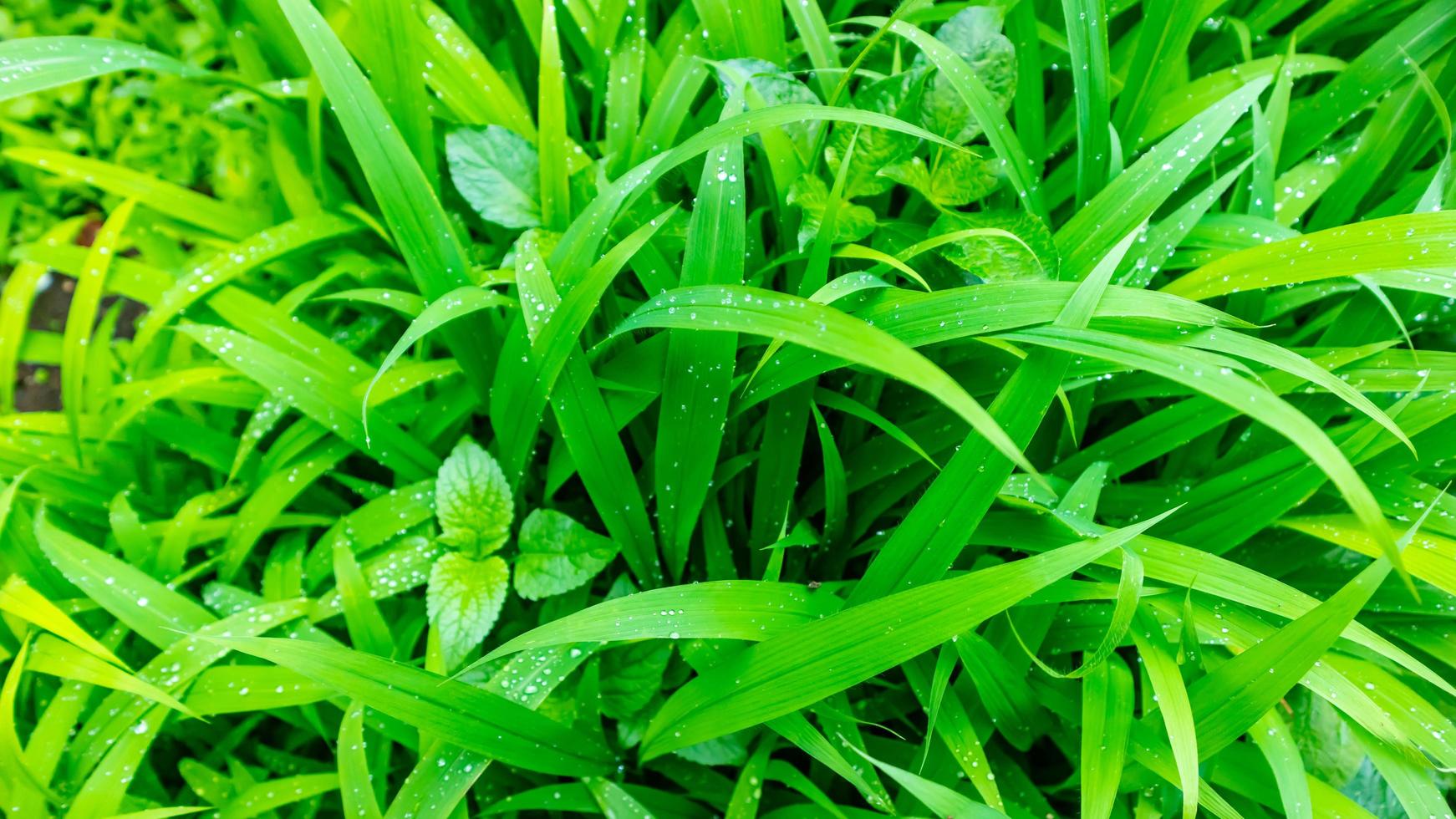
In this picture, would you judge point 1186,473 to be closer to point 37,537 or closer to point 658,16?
point 658,16

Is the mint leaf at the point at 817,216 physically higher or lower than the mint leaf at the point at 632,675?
higher

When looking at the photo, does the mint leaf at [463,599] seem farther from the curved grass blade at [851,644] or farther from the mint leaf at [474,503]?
the curved grass blade at [851,644]

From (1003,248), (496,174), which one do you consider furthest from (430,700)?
(1003,248)

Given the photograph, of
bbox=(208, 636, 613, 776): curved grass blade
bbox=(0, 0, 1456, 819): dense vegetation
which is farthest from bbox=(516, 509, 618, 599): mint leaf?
bbox=(208, 636, 613, 776): curved grass blade

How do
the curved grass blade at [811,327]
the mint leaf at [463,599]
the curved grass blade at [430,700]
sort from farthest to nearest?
the mint leaf at [463,599] → the curved grass blade at [430,700] → the curved grass blade at [811,327]

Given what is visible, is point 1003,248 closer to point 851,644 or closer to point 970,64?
point 970,64

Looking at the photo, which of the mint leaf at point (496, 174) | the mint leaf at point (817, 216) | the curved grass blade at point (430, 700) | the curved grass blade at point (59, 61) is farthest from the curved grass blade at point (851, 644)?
the curved grass blade at point (59, 61)

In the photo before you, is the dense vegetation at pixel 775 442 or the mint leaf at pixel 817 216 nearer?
the dense vegetation at pixel 775 442
